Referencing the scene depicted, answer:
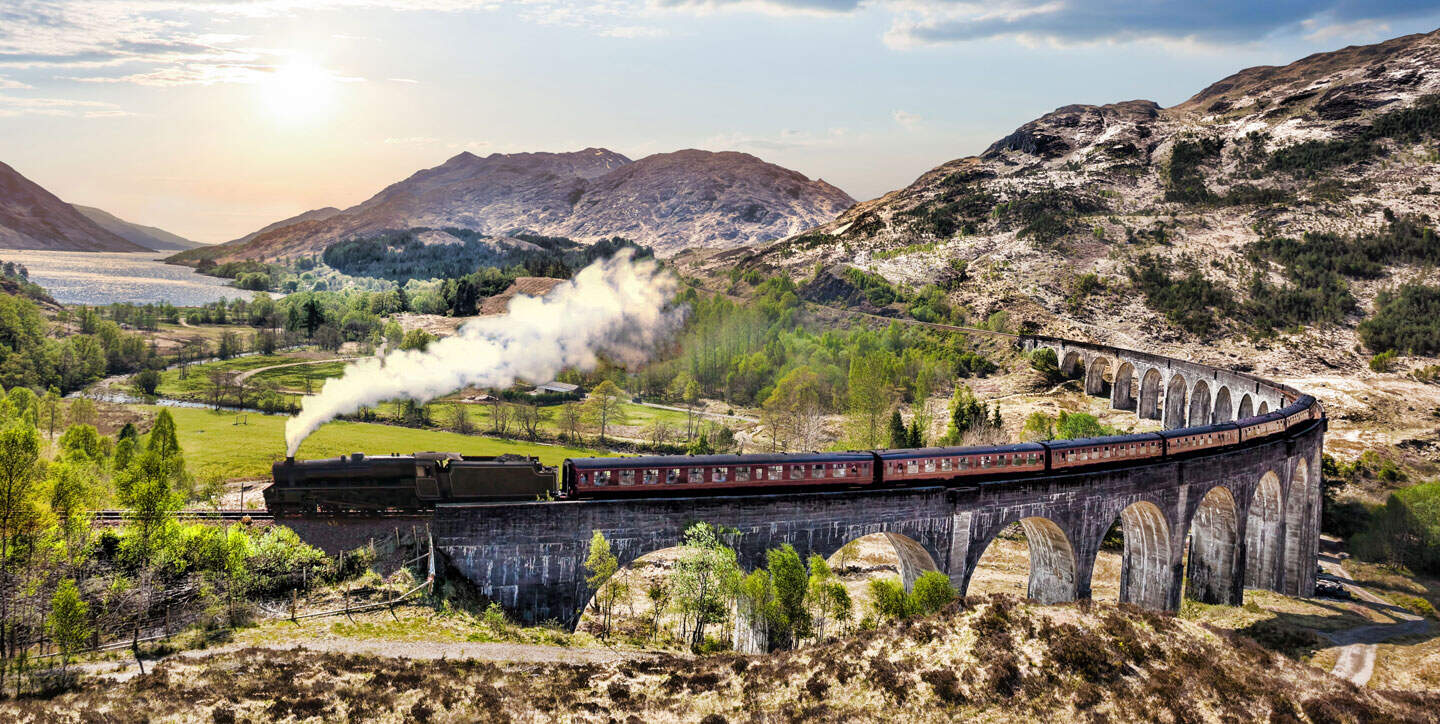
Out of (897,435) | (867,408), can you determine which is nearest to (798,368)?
(867,408)

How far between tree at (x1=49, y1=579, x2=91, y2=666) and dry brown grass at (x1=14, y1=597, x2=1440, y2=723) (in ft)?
11.4

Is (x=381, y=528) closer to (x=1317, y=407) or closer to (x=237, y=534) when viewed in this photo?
(x=237, y=534)

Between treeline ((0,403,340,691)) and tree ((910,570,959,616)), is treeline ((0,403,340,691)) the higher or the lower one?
the higher one

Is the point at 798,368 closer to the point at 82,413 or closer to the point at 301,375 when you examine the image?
the point at 301,375

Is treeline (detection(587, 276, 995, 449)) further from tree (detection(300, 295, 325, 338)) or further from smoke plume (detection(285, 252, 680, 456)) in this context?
tree (detection(300, 295, 325, 338))

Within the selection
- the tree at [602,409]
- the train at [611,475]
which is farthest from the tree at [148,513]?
the tree at [602,409]

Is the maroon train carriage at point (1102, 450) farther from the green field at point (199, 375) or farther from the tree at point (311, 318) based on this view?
the tree at point (311, 318)

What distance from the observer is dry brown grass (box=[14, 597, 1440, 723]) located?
2455 centimetres

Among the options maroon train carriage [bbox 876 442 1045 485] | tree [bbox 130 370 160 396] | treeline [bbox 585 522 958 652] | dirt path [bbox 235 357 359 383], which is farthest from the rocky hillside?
tree [bbox 130 370 160 396]

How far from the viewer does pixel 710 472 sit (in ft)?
114

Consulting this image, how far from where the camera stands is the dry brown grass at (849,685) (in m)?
24.5

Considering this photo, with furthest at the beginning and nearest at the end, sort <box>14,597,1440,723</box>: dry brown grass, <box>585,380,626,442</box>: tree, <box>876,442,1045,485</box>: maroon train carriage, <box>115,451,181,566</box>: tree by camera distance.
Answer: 1. <box>585,380,626,442</box>: tree
2. <box>876,442,1045,485</box>: maroon train carriage
3. <box>115,451,181,566</box>: tree
4. <box>14,597,1440,723</box>: dry brown grass

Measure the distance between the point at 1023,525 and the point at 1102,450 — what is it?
5300 millimetres

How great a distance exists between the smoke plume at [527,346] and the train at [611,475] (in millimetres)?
4213
